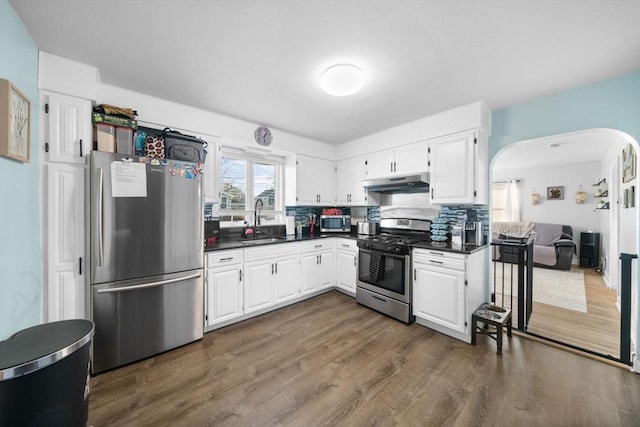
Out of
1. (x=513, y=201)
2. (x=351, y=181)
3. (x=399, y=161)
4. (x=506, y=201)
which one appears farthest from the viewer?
(x=506, y=201)

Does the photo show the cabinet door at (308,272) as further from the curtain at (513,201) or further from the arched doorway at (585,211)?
the curtain at (513,201)

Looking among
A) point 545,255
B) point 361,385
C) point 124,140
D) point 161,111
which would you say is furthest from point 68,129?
point 545,255

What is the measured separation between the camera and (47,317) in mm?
1833

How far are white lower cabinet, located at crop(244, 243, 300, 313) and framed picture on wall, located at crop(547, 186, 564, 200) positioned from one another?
6.96m

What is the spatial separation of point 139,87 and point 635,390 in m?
4.80

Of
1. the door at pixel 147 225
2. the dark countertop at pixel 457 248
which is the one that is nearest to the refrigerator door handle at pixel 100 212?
the door at pixel 147 225

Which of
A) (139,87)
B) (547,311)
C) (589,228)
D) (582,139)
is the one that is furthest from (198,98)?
(589,228)

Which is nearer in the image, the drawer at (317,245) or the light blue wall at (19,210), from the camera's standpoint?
the light blue wall at (19,210)

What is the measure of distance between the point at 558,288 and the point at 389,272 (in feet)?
11.0

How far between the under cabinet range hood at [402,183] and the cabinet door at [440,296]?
41.6 inches

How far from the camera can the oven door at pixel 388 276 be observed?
2.83 m

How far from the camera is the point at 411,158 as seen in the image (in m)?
3.19

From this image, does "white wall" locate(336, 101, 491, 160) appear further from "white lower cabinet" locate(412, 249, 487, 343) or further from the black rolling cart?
the black rolling cart

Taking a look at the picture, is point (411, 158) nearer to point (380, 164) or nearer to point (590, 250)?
point (380, 164)
